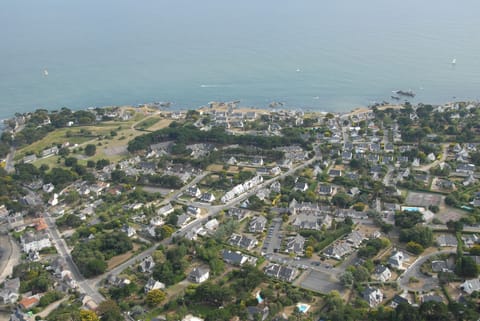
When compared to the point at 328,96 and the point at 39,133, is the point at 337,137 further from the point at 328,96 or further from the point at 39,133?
the point at 39,133

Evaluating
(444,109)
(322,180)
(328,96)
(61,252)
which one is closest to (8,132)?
(61,252)

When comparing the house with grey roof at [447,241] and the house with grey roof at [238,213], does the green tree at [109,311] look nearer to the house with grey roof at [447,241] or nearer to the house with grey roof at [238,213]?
the house with grey roof at [238,213]

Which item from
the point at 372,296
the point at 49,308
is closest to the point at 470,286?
the point at 372,296

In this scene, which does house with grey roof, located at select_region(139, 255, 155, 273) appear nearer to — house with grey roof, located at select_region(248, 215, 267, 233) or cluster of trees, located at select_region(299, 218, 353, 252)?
house with grey roof, located at select_region(248, 215, 267, 233)

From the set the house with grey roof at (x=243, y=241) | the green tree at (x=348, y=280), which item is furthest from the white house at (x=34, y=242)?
the green tree at (x=348, y=280)

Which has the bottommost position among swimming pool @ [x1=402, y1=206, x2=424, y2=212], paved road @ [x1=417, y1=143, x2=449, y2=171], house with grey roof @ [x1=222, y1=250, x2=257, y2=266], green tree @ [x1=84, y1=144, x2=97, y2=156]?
house with grey roof @ [x1=222, y1=250, x2=257, y2=266]

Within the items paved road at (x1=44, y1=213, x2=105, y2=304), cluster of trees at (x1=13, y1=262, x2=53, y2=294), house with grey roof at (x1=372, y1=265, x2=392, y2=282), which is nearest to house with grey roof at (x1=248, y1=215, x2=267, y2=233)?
house with grey roof at (x1=372, y1=265, x2=392, y2=282)

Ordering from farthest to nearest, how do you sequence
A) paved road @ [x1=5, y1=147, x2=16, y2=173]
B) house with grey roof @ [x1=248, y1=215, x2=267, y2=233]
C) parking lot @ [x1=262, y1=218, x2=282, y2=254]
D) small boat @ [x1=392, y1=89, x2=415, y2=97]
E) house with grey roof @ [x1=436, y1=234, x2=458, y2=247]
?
small boat @ [x1=392, y1=89, x2=415, y2=97] < paved road @ [x1=5, y1=147, x2=16, y2=173] < house with grey roof @ [x1=248, y1=215, x2=267, y2=233] < parking lot @ [x1=262, y1=218, x2=282, y2=254] < house with grey roof @ [x1=436, y1=234, x2=458, y2=247]
